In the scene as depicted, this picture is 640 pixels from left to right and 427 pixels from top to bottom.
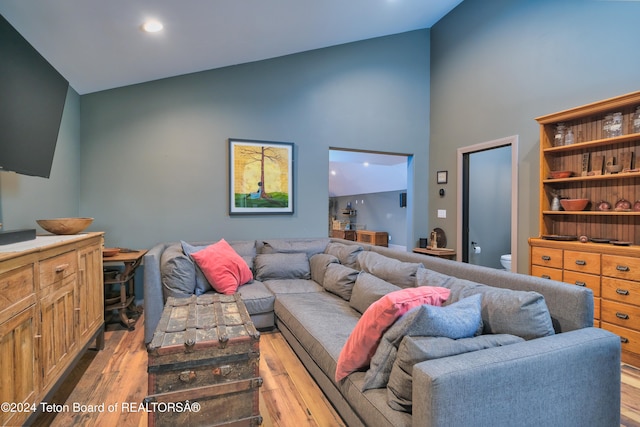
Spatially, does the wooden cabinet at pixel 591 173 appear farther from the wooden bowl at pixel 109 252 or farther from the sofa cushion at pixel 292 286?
the wooden bowl at pixel 109 252

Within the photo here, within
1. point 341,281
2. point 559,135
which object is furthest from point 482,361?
point 559,135

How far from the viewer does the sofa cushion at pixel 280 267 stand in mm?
3426

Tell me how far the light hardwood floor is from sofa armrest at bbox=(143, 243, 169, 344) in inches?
8.2

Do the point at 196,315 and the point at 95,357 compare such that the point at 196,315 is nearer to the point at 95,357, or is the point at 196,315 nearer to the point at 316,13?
the point at 95,357

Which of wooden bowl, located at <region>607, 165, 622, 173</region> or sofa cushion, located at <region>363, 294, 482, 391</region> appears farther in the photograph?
wooden bowl, located at <region>607, 165, 622, 173</region>

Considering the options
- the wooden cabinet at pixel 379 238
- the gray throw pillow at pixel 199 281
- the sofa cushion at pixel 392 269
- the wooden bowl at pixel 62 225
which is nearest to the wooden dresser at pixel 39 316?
the wooden bowl at pixel 62 225

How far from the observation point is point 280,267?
11.3ft

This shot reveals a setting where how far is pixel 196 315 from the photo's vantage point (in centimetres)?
191

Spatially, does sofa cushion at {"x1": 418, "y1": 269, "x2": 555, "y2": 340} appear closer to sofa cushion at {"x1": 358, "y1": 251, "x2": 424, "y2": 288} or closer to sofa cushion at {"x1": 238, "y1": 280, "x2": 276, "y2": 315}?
sofa cushion at {"x1": 358, "y1": 251, "x2": 424, "y2": 288}

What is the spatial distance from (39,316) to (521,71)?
4835 millimetres

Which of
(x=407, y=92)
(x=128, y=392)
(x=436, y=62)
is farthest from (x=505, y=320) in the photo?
(x=436, y=62)

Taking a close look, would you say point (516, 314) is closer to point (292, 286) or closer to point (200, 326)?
point (200, 326)

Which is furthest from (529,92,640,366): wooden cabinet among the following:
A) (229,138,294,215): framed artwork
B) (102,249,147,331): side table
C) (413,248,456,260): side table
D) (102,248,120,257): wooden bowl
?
(102,248,120,257): wooden bowl

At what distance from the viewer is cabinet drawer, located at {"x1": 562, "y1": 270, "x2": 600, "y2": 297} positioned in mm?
2645
